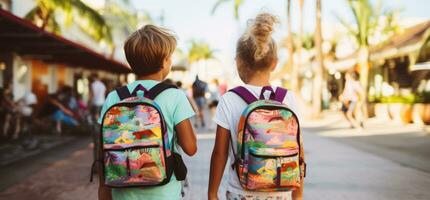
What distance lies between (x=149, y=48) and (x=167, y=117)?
0.35m

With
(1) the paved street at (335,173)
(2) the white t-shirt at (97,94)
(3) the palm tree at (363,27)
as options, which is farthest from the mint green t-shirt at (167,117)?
(3) the palm tree at (363,27)

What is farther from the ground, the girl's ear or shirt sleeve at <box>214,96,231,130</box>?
the girl's ear

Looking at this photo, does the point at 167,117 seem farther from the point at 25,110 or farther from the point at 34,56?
the point at 34,56

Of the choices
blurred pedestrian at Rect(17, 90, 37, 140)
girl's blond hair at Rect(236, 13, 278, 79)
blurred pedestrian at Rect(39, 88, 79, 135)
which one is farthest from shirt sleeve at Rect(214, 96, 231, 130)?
blurred pedestrian at Rect(39, 88, 79, 135)

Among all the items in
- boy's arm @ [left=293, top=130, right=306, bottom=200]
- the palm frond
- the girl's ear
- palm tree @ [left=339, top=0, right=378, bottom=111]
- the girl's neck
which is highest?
the palm frond

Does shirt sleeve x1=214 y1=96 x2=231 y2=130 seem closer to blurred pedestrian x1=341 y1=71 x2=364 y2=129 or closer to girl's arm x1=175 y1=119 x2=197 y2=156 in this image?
girl's arm x1=175 y1=119 x2=197 y2=156

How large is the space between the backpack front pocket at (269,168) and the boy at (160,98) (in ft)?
1.03

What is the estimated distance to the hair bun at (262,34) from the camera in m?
2.52

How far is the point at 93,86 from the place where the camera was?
46.3 feet

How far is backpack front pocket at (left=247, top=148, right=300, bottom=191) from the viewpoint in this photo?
2.36 metres

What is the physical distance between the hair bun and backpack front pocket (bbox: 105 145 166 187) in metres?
0.72

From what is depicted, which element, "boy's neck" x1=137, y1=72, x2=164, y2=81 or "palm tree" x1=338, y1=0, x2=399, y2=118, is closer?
"boy's neck" x1=137, y1=72, x2=164, y2=81

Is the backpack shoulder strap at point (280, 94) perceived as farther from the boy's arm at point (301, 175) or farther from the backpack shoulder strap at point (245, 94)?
the boy's arm at point (301, 175)

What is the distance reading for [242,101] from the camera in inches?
99.6
